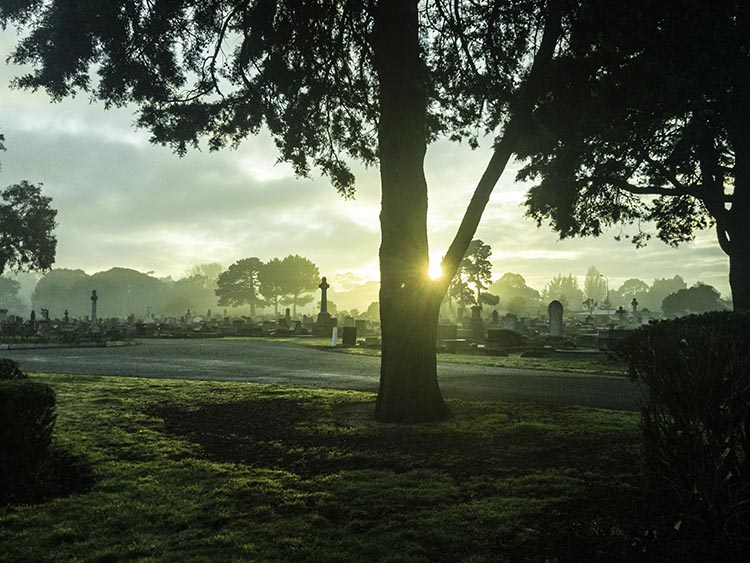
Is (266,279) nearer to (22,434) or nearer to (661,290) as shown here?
(22,434)

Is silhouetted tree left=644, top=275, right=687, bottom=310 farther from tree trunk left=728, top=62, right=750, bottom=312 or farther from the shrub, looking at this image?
the shrub

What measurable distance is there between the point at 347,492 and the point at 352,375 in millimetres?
9213

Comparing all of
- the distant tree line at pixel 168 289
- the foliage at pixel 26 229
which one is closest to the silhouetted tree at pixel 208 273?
the distant tree line at pixel 168 289

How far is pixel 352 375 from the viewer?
545 inches

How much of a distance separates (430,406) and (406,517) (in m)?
3.52

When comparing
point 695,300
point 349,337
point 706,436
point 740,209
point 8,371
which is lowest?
point 349,337

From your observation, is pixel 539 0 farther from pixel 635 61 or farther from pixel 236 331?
pixel 236 331

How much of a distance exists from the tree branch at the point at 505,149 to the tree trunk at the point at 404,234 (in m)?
0.44

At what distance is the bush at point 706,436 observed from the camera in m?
3.41

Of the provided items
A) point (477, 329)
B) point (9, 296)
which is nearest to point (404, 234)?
point (477, 329)

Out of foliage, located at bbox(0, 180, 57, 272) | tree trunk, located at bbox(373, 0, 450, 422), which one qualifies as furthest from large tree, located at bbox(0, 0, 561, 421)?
foliage, located at bbox(0, 180, 57, 272)

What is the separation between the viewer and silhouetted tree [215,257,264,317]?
102000mm

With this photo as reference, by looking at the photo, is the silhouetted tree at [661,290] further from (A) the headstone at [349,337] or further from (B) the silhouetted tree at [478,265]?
(A) the headstone at [349,337]

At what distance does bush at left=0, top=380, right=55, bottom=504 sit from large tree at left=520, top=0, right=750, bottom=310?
790 cm
